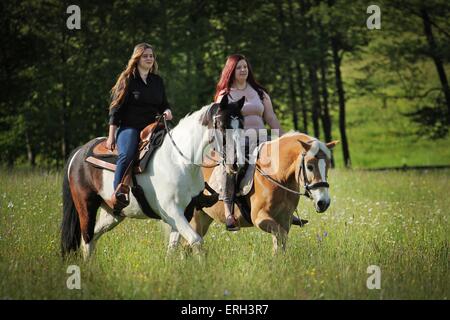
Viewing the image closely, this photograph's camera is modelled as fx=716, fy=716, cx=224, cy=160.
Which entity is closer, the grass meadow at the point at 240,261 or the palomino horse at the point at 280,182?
the grass meadow at the point at 240,261

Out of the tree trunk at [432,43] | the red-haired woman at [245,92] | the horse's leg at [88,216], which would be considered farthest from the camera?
the tree trunk at [432,43]

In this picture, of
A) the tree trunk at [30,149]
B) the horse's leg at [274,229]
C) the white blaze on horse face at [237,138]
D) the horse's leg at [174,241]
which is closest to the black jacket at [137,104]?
the horse's leg at [174,241]

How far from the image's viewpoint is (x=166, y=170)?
757 cm

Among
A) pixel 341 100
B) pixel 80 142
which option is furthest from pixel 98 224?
pixel 341 100

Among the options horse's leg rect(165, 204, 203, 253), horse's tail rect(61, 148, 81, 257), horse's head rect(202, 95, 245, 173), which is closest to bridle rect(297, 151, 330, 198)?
horse's head rect(202, 95, 245, 173)

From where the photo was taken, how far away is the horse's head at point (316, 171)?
24.5 ft

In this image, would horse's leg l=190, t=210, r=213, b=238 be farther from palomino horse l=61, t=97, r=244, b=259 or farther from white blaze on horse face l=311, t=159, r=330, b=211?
white blaze on horse face l=311, t=159, r=330, b=211

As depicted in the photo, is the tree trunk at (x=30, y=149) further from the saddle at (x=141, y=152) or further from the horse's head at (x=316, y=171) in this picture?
the horse's head at (x=316, y=171)

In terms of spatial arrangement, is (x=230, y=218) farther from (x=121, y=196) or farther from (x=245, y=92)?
(x=245, y=92)

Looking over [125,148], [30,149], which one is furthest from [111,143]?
[30,149]

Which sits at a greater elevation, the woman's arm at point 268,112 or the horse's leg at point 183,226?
the woman's arm at point 268,112

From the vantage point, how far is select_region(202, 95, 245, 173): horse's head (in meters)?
6.95

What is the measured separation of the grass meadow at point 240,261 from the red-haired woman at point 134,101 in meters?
1.14
